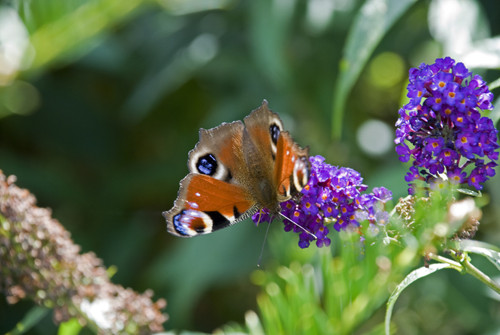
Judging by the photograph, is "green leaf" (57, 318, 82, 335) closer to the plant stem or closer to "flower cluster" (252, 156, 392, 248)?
"flower cluster" (252, 156, 392, 248)

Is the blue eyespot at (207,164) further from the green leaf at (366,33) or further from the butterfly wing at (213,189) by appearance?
the green leaf at (366,33)

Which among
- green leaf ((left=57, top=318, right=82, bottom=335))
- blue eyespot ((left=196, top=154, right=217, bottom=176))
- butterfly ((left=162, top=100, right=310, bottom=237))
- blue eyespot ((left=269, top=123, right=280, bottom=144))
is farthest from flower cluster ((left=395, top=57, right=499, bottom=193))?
green leaf ((left=57, top=318, right=82, bottom=335))

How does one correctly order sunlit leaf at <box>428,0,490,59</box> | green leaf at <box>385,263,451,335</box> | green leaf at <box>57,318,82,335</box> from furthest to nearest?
sunlit leaf at <box>428,0,490,59</box> → green leaf at <box>57,318,82,335</box> → green leaf at <box>385,263,451,335</box>

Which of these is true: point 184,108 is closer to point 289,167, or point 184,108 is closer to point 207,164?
point 207,164

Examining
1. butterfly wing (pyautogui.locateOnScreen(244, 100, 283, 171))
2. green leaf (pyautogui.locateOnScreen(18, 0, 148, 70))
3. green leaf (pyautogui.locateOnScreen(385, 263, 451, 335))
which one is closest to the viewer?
green leaf (pyautogui.locateOnScreen(385, 263, 451, 335))


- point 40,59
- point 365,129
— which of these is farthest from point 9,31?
point 365,129

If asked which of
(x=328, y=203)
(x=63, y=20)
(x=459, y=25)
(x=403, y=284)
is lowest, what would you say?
(x=403, y=284)

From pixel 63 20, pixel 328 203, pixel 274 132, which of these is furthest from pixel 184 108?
pixel 328 203
